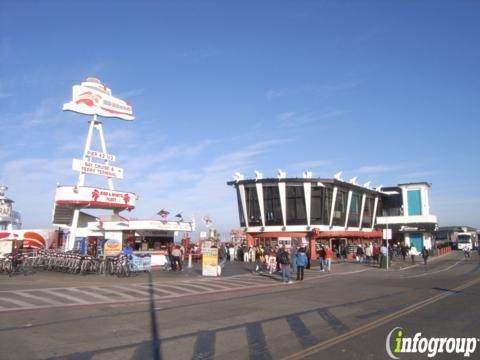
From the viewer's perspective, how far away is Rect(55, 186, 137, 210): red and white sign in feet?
125

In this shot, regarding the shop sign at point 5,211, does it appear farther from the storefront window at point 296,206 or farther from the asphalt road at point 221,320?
the asphalt road at point 221,320

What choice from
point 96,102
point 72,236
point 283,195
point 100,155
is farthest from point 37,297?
point 283,195

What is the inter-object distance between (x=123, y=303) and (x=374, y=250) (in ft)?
93.5

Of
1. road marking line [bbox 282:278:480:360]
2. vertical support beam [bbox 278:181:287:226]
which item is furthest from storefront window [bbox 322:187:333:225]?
road marking line [bbox 282:278:480:360]

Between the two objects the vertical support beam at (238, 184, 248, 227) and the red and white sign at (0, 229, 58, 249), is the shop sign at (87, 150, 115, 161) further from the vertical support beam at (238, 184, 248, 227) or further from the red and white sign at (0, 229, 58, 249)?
the vertical support beam at (238, 184, 248, 227)

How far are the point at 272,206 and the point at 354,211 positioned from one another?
12194mm

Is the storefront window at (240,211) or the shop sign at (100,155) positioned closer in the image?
the shop sign at (100,155)

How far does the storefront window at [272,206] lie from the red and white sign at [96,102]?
1489 centimetres

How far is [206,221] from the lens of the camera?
3806 centimetres

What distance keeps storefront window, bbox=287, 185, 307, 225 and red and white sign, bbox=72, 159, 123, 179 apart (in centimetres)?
1619

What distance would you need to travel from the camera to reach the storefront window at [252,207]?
48.2 metres

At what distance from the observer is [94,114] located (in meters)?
40.7

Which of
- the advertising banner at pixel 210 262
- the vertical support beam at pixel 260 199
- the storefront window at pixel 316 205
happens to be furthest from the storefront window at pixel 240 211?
the advertising banner at pixel 210 262

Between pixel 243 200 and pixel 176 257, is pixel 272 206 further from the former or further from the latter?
pixel 176 257
